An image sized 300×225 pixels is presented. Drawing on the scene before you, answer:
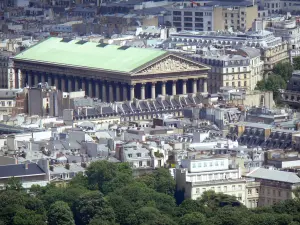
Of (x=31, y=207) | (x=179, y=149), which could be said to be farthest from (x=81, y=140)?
(x=31, y=207)

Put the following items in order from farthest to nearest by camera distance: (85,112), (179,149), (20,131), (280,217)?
(85,112) → (20,131) → (179,149) → (280,217)

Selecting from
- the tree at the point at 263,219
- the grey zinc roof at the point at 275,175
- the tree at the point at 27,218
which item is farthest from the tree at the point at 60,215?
the grey zinc roof at the point at 275,175

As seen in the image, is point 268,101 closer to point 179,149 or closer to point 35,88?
point 35,88

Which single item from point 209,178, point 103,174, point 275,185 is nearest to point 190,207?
point 209,178

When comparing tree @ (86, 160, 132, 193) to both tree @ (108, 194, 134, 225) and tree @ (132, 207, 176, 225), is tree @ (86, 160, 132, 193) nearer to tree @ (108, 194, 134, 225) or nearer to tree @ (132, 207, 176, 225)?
tree @ (108, 194, 134, 225)

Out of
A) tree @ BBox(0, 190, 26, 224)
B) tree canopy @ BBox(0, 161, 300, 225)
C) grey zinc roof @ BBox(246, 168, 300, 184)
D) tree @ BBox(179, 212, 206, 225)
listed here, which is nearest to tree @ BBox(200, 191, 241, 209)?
Answer: tree canopy @ BBox(0, 161, 300, 225)
